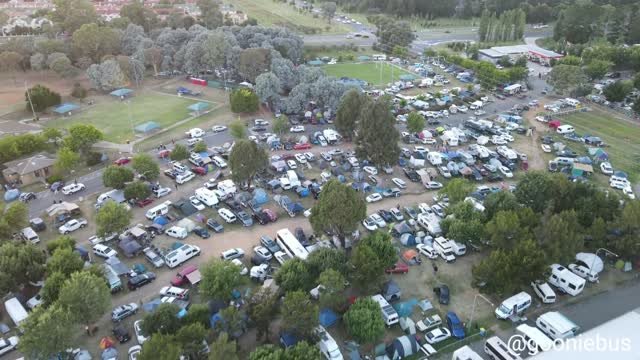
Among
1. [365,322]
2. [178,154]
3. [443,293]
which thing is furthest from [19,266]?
[443,293]

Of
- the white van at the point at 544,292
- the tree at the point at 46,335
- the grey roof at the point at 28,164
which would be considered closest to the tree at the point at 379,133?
the white van at the point at 544,292

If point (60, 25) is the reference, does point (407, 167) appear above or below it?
below

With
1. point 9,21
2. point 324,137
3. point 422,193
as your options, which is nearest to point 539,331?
point 422,193

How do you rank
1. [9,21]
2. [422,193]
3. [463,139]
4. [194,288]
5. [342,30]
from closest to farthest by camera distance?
[194,288] < [422,193] < [463,139] < [9,21] < [342,30]

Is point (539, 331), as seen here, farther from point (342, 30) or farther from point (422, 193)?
point (342, 30)

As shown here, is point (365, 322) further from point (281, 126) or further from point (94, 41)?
point (94, 41)

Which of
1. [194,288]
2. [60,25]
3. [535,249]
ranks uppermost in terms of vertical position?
[60,25]

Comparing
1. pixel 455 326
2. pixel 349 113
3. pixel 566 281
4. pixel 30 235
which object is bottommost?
pixel 455 326

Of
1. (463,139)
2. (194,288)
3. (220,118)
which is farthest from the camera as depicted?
(220,118)
